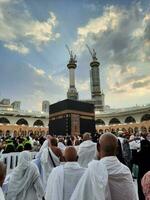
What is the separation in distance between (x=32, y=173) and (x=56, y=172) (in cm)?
91

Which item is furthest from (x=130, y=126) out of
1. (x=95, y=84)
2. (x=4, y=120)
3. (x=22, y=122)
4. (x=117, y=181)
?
(x=117, y=181)

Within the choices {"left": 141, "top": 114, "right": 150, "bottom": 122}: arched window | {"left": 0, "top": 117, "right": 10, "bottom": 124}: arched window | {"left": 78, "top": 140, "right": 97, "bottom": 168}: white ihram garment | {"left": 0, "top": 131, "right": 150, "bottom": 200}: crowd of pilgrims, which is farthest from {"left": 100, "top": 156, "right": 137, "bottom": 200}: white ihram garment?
{"left": 0, "top": 117, "right": 10, "bottom": 124}: arched window

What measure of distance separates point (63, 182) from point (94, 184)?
0.85m

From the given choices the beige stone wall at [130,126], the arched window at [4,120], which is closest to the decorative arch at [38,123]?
the arched window at [4,120]

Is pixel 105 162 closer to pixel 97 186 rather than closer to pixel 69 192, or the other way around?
pixel 97 186

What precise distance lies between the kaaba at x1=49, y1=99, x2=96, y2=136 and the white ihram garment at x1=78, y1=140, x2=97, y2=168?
22054 millimetres

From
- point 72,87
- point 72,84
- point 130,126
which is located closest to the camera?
point 130,126

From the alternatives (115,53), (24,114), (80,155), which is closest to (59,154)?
(80,155)

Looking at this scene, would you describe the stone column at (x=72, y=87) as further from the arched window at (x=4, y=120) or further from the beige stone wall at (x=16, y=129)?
the arched window at (x=4, y=120)

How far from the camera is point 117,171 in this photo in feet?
6.69

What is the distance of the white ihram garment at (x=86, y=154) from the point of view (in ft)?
16.5

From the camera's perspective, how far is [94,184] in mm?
1861

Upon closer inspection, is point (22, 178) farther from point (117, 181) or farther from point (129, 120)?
point (129, 120)

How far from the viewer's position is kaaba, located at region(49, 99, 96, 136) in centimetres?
2756
